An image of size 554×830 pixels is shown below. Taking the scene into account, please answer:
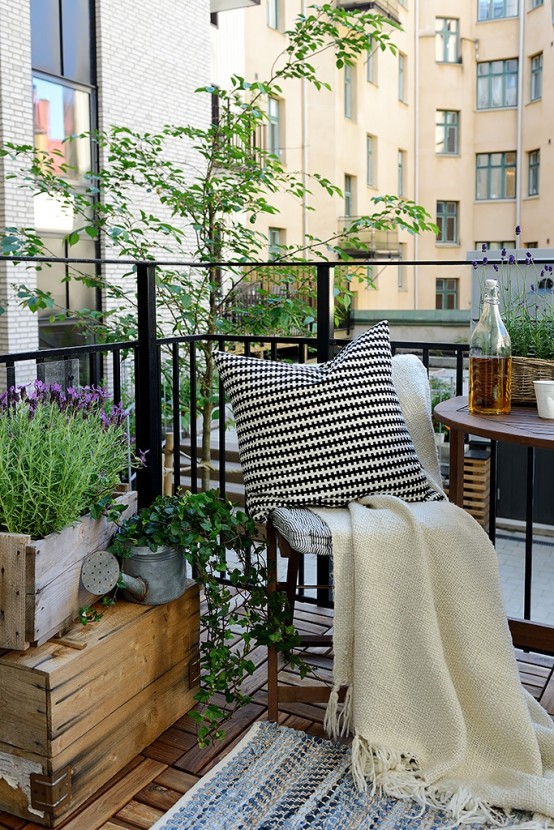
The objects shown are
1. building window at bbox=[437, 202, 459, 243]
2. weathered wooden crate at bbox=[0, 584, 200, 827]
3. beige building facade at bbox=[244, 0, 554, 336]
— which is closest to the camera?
weathered wooden crate at bbox=[0, 584, 200, 827]

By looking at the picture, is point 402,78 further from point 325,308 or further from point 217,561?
point 217,561

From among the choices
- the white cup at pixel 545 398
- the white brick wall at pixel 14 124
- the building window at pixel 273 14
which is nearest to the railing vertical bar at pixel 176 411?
the white cup at pixel 545 398

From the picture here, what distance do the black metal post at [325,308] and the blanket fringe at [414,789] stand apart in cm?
117

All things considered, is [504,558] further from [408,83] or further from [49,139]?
[408,83]

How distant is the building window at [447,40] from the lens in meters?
23.2

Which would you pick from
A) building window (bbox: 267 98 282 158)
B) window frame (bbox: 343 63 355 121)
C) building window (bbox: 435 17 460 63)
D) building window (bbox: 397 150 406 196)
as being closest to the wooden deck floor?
building window (bbox: 267 98 282 158)

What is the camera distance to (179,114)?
Answer: 11.8 m

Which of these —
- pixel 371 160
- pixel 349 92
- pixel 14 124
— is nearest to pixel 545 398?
pixel 14 124

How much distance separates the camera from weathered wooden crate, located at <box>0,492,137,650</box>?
1.63 meters

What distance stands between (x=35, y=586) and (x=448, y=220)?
23.0 m

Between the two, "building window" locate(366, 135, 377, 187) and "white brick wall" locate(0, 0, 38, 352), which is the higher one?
"building window" locate(366, 135, 377, 187)

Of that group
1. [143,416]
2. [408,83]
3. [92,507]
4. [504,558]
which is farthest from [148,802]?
[408,83]

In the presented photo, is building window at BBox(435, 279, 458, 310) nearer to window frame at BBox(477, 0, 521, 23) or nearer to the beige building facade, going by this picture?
the beige building facade

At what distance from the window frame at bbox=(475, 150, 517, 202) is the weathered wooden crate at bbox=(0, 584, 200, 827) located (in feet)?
75.1
